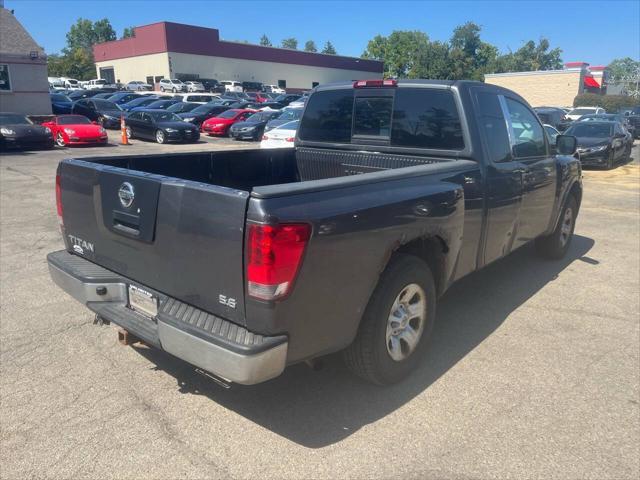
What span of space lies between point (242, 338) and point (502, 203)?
2794 millimetres

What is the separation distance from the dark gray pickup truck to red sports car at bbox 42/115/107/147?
17.2 m

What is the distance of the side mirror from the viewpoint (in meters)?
5.69

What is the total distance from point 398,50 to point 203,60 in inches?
1732

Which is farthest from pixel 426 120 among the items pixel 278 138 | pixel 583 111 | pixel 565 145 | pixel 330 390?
pixel 583 111

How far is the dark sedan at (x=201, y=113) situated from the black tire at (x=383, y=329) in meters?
25.8

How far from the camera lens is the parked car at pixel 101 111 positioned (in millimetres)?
26141

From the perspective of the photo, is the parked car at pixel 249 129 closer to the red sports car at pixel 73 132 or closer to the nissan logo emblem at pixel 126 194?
the red sports car at pixel 73 132

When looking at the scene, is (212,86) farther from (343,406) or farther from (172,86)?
(343,406)

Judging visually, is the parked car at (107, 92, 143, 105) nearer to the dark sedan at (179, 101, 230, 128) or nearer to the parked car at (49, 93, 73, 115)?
the parked car at (49, 93, 73, 115)

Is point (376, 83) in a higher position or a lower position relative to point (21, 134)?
higher

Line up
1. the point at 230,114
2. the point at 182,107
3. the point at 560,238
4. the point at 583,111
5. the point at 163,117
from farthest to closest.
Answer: the point at 583,111, the point at 182,107, the point at 230,114, the point at 163,117, the point at 560,238

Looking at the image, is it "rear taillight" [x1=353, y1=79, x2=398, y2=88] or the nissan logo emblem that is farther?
"rear taillight" [x1=353, y1=79, x2=398, y2=88]

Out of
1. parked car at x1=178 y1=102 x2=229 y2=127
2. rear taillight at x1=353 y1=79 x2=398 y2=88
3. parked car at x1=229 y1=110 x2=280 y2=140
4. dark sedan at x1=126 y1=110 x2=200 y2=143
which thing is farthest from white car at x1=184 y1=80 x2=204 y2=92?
rear taillight at x1=353 y1=79 x2=398 y2=88

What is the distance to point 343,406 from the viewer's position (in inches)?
133
